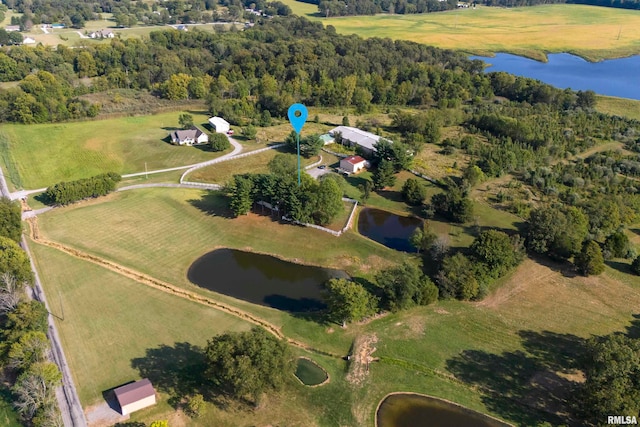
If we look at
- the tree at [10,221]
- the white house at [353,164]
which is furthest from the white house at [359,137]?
the tree at [10,221]

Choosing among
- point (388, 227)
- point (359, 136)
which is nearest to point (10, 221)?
point (388, 227)

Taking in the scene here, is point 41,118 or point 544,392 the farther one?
point 41,118

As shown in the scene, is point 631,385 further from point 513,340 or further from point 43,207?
point 43,207

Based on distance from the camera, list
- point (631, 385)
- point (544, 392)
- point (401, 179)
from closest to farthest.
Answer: point (631, 385)
point (544, 392)
point (401, 179)

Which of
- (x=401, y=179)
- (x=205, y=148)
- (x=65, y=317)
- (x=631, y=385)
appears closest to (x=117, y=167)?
(x=205, y=148)

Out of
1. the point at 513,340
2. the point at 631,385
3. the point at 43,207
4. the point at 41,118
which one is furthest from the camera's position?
the point at 41,118

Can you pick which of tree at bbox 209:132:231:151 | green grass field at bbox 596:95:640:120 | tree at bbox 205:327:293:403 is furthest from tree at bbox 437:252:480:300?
green grass field at bbox 596:95:640:120

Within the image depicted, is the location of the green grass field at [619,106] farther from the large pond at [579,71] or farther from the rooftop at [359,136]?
the rooftop at [359,136]
